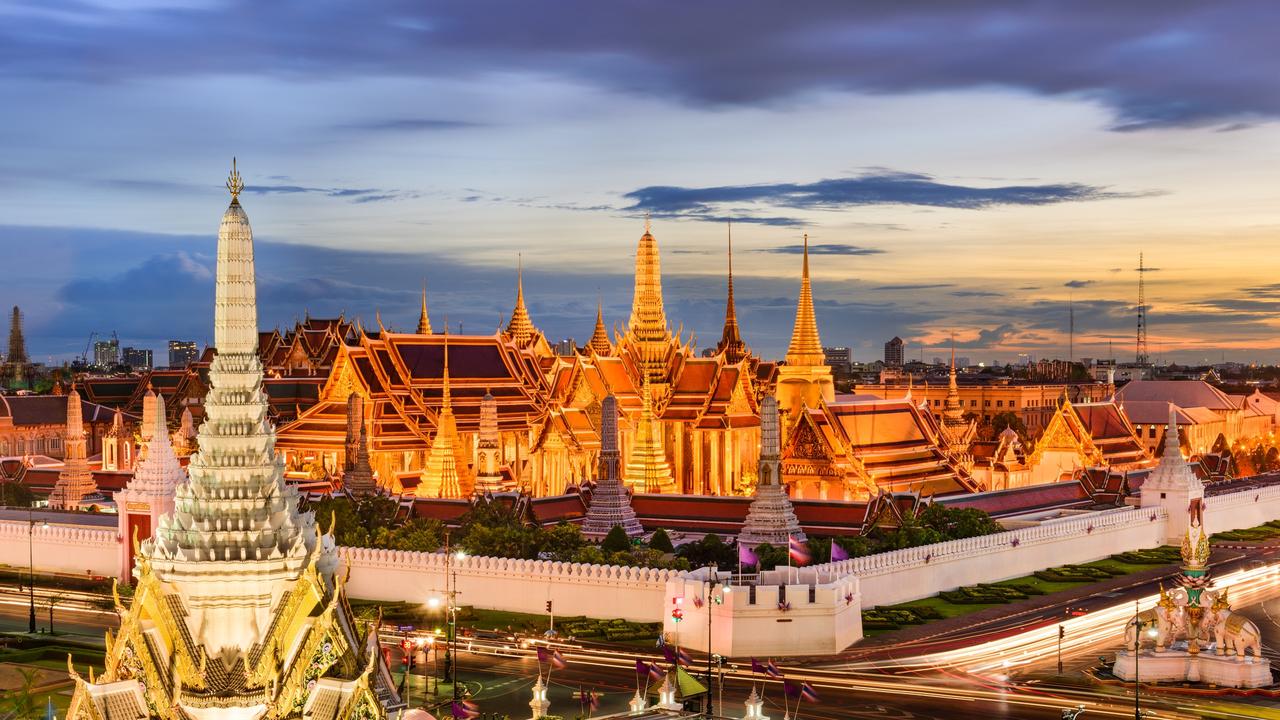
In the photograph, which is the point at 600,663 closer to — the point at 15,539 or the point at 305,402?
the point at 15,539

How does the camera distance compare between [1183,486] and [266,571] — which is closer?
[266,571]

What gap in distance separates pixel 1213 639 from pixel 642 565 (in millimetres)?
15881

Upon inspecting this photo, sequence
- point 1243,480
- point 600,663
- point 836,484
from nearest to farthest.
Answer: point 600,663
point 836,484
point 1243,480

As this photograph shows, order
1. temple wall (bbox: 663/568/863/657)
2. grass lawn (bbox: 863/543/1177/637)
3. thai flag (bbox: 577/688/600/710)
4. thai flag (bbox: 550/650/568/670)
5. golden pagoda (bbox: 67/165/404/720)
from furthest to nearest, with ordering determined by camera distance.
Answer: grass lawn (bbox: 863/543/1177/637) < temple wall (bbox: 663/568/863/657) < thai flag (bbox: 550/650/568/670) < thai flag (bbox: 577/688/600/710) < golden pagoda (bbox: 67/165/404/720)

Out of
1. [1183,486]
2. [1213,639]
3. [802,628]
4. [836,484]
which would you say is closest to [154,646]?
[802,628]

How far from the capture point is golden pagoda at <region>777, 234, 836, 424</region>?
261 ft

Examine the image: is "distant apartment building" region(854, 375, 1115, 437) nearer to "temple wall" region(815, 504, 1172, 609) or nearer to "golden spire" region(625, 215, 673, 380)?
"golden spire" region(625, 215, 673, 380)

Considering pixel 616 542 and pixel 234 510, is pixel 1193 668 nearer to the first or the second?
pixel 616 542

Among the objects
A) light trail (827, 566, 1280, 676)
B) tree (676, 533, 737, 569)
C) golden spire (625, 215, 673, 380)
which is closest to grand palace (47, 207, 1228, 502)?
golden spire (625, 215, 673, 380)

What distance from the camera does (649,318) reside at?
85562 mm

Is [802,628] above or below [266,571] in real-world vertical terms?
below

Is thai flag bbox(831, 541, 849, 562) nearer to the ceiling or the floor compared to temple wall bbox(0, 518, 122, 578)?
nearer to the ceiling

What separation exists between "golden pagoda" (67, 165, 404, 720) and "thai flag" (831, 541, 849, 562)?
2462cm

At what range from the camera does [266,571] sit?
2469 cm
